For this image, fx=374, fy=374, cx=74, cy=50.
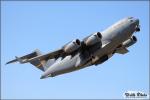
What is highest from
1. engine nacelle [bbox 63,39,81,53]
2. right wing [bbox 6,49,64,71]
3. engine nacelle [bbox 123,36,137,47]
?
engine nacelle [bbox 123,36,137,47]

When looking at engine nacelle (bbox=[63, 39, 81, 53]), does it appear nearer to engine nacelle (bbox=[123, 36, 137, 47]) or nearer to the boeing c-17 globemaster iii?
the boeing c-17 globemaster iii

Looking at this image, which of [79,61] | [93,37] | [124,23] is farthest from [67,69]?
[124,23]

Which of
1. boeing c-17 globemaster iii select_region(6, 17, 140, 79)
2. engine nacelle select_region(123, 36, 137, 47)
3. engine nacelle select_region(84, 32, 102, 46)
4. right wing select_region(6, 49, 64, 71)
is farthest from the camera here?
engine nacelle select_region(123, 36, 137, 47)

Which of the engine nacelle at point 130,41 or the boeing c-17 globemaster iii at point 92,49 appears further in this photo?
the engine nacelle at point 130,41

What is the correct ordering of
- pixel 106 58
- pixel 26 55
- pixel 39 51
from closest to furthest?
pixel 106 58
pixel 26 55
pixel 39 51

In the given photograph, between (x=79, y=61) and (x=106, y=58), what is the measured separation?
196 centimetres

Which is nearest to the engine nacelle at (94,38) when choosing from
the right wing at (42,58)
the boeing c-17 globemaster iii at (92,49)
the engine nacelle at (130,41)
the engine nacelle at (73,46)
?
the boeing c-17 globemaster iii at (92,49)

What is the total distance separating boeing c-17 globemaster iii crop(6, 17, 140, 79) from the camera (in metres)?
25.4

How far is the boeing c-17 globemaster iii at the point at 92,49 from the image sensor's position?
25.4 m

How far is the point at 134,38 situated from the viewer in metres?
28.5

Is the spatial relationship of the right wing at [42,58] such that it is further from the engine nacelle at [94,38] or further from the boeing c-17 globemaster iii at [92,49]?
the engine nacelle at [94,38]

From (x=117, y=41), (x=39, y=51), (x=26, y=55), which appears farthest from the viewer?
(x=39, y=51)

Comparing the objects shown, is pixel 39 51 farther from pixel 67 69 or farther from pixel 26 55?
pixel 67 69

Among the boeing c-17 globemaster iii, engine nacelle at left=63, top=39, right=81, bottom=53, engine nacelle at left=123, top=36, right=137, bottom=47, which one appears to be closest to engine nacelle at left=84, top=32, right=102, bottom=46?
the boeing c-17 globemaster iii
